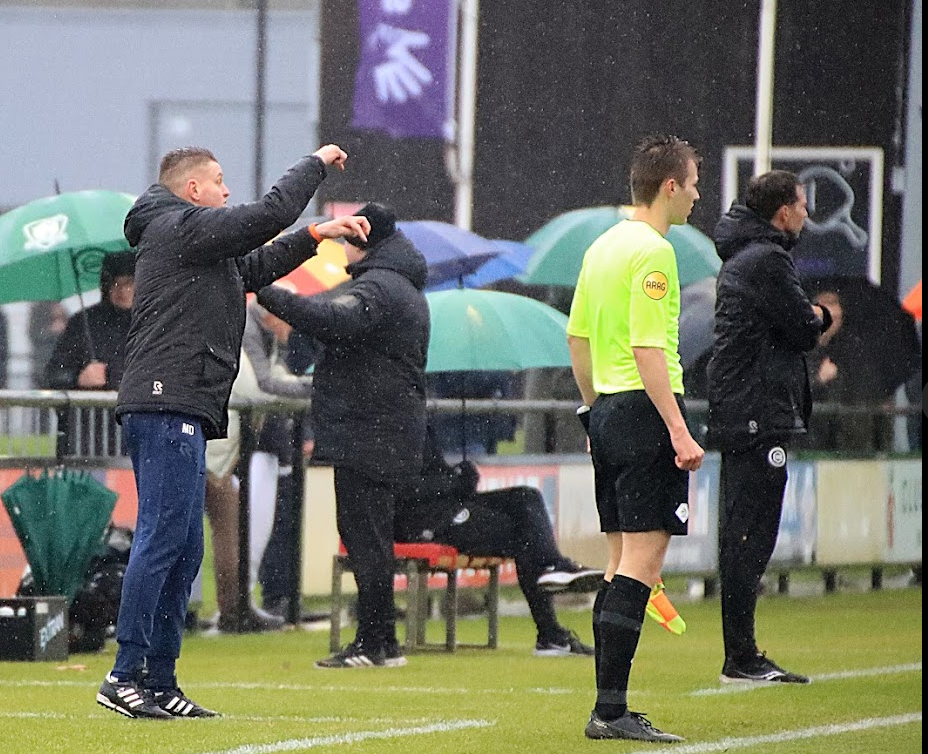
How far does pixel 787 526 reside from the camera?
1489cm

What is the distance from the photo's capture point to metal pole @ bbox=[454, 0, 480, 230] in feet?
61.1

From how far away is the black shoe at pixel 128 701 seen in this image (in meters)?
7.55

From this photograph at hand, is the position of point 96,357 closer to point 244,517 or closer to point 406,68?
point 244,517

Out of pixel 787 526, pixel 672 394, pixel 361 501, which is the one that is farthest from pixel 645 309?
pixel 787 526

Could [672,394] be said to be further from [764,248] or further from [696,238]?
[696,238]

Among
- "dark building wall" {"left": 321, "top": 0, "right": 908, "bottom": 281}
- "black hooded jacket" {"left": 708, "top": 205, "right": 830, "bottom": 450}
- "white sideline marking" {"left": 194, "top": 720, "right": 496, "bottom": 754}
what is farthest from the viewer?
"dark building wall" {"left": 321, "top": 0, "right": 908, "bottom": 281}

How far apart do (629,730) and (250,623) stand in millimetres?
5194

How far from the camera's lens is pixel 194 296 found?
25.1ft

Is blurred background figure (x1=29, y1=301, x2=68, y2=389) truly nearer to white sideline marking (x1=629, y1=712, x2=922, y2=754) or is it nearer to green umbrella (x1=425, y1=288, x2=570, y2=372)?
green umbrella (x1=425, y1=288, x2=570, y2=372)

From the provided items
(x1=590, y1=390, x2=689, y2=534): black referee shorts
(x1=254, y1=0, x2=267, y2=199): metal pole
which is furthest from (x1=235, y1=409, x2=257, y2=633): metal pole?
(x1=590, y1=390, x2=689, y2=534): black referee shorts

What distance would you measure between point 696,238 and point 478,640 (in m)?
4.91

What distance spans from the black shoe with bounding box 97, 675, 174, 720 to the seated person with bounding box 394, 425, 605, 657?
10.7ft

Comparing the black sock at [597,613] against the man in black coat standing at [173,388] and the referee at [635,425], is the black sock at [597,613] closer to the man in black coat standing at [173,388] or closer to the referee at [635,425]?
the referee at [635,425]

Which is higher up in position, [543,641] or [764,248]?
[764,248]
